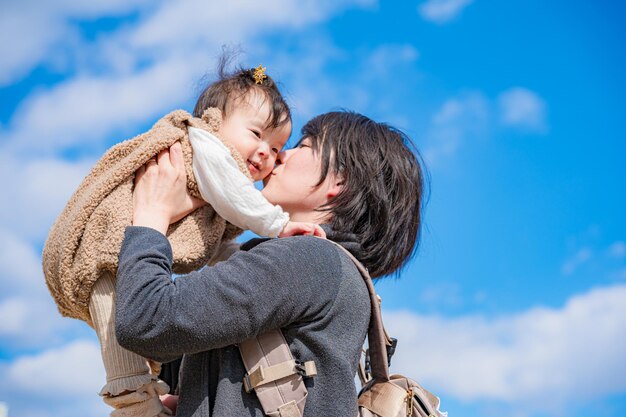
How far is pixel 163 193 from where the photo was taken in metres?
2.62

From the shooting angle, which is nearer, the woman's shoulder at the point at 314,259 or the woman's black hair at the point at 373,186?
the woman's shoulder at the point at 314,259

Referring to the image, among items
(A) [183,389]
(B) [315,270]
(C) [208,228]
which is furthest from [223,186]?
(A) [183,389]

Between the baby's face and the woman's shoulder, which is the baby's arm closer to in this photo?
the woman's shoulder

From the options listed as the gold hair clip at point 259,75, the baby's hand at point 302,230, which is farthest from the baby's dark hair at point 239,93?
the baby's hand at point 302,230

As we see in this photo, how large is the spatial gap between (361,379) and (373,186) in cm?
82

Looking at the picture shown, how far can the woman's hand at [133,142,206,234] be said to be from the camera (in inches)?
101

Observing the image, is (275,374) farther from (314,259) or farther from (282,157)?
(282,157)

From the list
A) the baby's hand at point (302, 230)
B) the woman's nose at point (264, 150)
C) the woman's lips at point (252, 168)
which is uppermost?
the woman's nose at point (264, 150)

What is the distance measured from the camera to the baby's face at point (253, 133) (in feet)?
10.5

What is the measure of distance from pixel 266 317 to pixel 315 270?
0.26 m

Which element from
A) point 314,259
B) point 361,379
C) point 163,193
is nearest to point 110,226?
point 163,193

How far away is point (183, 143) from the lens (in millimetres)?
2814

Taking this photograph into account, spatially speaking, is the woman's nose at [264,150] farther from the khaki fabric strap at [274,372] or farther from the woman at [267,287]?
the khaki fabric strap at [274,372]

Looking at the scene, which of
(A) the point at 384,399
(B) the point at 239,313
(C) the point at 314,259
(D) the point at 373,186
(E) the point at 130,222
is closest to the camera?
(B) the point at 239,313
